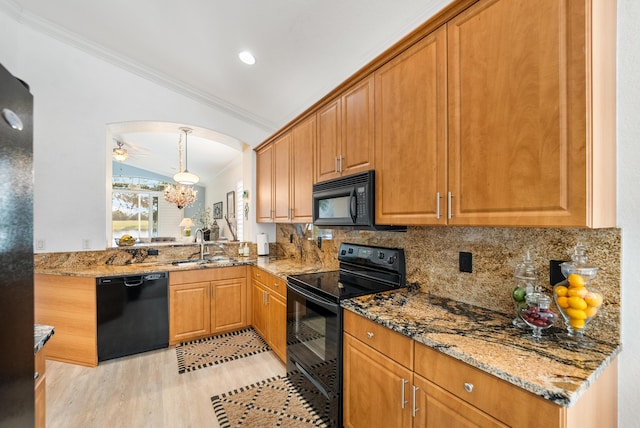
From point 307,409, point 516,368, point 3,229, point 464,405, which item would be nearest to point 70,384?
point 307,409

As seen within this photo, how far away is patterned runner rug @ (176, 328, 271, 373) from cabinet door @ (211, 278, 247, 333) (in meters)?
0.13

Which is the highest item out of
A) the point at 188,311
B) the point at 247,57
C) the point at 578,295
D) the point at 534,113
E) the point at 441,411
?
the point at 247,57

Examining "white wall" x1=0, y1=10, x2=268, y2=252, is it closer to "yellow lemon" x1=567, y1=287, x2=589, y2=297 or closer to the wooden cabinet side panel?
the wooden cabinet side panel

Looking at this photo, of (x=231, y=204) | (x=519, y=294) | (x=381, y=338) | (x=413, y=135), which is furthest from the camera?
(x=231, y=204)

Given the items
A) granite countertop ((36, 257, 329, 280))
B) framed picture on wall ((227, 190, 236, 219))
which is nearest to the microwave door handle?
granite countertop ((36, 257, 329, 280))

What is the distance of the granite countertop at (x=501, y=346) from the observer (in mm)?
844

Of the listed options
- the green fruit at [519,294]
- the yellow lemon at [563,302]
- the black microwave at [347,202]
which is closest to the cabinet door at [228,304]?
the black microwave at [347,202]

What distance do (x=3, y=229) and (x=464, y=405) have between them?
1619 millimetres

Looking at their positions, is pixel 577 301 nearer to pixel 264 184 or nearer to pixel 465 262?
pixel 465 262

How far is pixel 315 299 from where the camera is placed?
188cm

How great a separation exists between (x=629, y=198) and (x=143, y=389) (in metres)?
3.30

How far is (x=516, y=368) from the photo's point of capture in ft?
2.98

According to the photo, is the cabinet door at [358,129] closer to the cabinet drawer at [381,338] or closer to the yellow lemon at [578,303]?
the cabinet drawer at [381,338]

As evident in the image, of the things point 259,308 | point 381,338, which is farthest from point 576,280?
point 259,308
